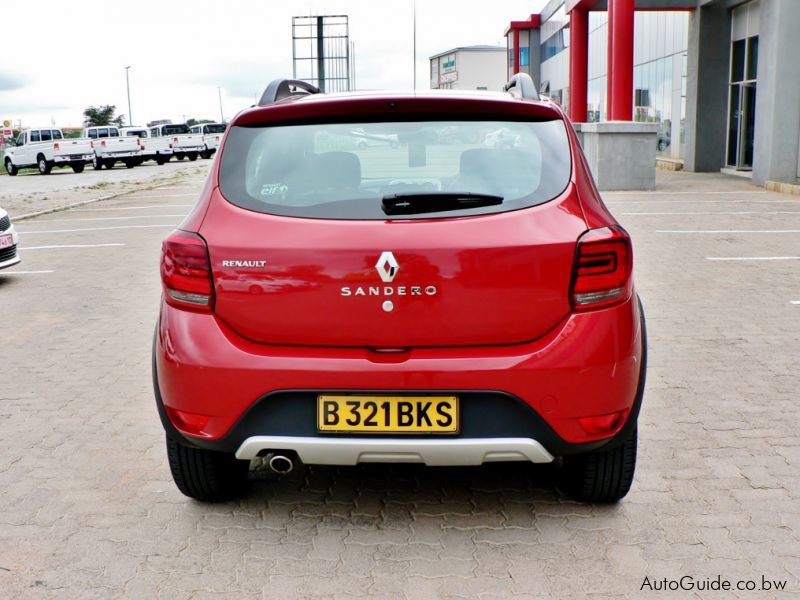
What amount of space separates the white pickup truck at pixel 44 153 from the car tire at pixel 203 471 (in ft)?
121

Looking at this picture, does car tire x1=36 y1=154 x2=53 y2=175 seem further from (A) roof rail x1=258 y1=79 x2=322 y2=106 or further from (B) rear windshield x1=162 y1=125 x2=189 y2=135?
(A) roof rail x1=258 y1=79 x2=322 y2=106

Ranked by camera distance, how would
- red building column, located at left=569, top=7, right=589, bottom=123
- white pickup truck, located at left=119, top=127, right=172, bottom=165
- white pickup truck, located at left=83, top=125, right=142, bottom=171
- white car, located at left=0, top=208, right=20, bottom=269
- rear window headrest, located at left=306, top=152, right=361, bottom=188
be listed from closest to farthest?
rear window headrest, located at left=306, top=152, right=361, bottom=188 < white car, located at left=0, top=208, right=20, bottom=269 < red building column, located at left=569, top=7, right=589, bottom=123 < white pickup truck, located at left=83, top=125, right=142, bottom=171 < white pickup truck, located at left=119, top=127, right=172, bottom=165

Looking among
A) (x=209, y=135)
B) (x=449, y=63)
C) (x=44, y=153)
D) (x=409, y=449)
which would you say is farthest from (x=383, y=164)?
(x=449, y=63)

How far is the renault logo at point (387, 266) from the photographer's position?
10.7ft

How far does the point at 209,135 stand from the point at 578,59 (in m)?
23.6

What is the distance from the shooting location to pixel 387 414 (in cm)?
330

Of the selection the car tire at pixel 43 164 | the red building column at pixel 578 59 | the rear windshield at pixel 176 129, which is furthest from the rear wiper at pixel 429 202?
the rear windshield at pixel 176 129

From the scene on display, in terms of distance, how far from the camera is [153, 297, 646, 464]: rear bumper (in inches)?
128

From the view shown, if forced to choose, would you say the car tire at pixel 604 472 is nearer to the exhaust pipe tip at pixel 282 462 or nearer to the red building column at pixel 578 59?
the exhaust pipe tip at pixel 282 462

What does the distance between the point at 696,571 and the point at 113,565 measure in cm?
200

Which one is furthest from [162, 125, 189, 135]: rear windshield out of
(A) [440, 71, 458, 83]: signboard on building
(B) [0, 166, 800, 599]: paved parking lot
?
(A) [440, 71, 458, 83]: signboard on building

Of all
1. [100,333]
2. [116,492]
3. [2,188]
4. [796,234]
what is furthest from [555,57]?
[116,492]

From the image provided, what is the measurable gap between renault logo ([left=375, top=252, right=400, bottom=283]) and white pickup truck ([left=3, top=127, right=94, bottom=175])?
123 feet

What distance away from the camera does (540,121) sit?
372 centimetres
